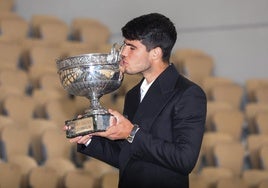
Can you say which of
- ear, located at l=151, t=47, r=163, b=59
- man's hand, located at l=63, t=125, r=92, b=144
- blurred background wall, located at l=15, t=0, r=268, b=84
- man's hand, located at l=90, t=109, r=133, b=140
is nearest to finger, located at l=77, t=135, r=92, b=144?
man's hand, located at l=63, t=125, r=92, b=144

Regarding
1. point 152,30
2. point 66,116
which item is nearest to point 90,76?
point 152,30

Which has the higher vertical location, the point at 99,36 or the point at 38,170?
the point at 99,36

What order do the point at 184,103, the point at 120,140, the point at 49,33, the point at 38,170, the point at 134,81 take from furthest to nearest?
the point at 49,33, the point at 134,81, the point at 38,170, the point at 120,140, the point at 184,103

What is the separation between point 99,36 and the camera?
598 centimetres

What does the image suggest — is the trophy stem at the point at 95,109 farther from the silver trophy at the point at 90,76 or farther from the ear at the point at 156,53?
the ear at the point at 156,53

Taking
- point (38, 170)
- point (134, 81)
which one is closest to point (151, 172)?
point (38, 170)

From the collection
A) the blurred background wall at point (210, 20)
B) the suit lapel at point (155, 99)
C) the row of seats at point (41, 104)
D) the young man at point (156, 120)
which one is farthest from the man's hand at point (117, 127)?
the blurred background wall at point (210, 20)

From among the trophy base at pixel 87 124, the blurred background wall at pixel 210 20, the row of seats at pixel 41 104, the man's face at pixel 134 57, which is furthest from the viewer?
the blurred background wall at pixel 210 20

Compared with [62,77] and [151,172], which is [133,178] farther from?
[62,77]

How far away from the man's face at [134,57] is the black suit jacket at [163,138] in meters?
0.07

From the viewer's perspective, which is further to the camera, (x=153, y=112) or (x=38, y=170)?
(x=38, y=170)

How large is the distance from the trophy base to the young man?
2 centimetres

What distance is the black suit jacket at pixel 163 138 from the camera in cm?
194

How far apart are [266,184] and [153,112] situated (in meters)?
2.36
